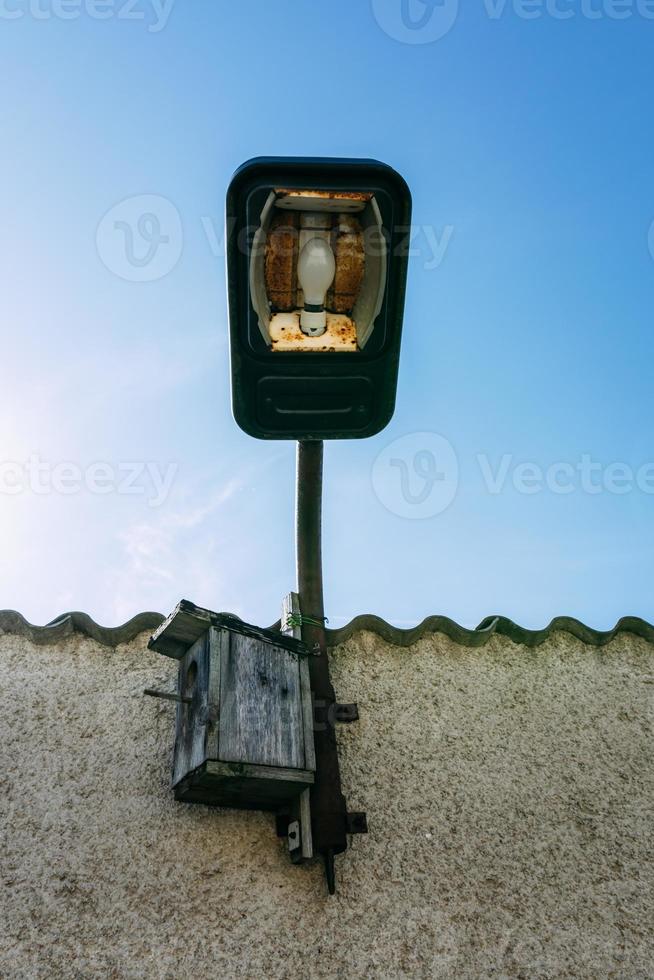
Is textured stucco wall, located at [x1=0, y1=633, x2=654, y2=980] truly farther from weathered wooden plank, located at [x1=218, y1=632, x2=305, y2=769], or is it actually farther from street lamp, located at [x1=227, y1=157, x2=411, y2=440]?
street lamp, located at [x1=227, y1=157, x2=411, y2=440]

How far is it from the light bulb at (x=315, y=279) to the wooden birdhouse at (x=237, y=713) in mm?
944

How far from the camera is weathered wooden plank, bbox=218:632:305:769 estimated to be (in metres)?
1.86

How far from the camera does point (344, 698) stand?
241 cm

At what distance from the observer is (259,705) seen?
6.46 feet

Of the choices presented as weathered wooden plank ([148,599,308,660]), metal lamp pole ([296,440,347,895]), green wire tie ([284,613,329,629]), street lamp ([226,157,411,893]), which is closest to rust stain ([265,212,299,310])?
street lamp ([226,157,411,893])

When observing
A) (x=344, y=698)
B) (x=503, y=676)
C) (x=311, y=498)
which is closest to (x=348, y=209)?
(x=311, y=498)

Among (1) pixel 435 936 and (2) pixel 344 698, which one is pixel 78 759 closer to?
(2) pixel 344 698

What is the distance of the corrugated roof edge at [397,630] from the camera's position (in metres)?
2.50

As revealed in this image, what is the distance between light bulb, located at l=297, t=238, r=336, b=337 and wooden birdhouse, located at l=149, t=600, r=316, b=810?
0.94 meters

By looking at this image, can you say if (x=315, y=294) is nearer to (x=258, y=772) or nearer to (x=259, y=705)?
(x=259, y=705)

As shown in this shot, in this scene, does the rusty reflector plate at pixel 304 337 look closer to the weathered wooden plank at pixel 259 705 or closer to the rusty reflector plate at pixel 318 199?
the rusty reflector plate at pixel 318 199

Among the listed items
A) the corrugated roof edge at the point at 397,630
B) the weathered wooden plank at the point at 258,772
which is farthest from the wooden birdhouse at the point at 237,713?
the corrugated roof edge at the point at 397,630

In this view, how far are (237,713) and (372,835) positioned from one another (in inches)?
24.1

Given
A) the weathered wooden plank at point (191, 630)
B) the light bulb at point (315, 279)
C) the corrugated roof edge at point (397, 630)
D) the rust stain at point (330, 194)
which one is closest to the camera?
the rust stain at point (330, 194)
